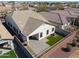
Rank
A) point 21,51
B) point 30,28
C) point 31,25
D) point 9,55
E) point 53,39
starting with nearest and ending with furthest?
point 9,55, point 21,51, point 30,28, point 31,25, point 53,39

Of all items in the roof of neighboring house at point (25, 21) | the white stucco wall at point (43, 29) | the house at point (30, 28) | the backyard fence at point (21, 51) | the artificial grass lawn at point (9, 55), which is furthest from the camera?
the roof of neighboring house at point (25, 21)

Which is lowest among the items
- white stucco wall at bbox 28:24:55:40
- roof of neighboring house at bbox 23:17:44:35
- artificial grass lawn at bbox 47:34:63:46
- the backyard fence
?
artificial grass lawn at bbox 47:34:63:46

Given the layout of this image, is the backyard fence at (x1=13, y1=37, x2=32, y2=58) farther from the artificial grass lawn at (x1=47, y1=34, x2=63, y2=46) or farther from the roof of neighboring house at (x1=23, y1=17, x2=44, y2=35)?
the artificial grass lawn at (x1=47, y1=34, x2=63, y2=46)

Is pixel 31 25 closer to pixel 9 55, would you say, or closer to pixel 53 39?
pixel 53 39

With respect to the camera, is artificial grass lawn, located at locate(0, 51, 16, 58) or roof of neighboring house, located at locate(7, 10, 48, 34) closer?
artificial grass lawn, located at locate(0, 51, 16, 58)

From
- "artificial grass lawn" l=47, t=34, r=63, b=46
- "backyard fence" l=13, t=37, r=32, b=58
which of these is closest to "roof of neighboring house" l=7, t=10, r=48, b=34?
"backyard fence" l=13, t=37, r=32, b=58

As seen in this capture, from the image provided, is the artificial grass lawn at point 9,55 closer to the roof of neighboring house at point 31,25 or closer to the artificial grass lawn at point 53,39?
the roof of neighboring house at point 31,25

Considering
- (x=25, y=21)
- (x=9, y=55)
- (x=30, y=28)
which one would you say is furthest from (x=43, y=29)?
(x=9, y=55)

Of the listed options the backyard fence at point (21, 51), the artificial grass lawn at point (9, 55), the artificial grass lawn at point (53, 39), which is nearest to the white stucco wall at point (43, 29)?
the artificial grass lawn at point (53, 39)
